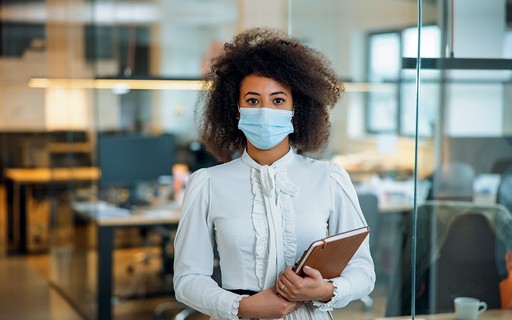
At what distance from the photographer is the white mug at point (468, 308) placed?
271 centimetres

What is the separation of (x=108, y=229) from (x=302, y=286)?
436 centimetres

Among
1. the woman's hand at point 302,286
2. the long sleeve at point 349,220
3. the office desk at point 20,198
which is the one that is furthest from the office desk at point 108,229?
the woman's hand at point 302,286

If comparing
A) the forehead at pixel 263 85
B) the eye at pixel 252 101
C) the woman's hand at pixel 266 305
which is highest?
the forehead at pixel 263 85

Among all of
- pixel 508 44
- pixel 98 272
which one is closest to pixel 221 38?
pixel 98 272

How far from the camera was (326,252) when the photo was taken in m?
1.84

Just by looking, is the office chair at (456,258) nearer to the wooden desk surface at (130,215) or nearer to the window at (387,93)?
the window at (387,93)

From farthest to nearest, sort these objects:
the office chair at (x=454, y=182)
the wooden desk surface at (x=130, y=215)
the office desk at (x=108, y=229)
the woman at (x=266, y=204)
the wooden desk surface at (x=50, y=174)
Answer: the wooden desk surface at (x=50, y=174)
the wooden desk surface at (x=130, y=215)
the office desk at (x=108, y=229)
the office chair at (x=454, y=182)
the woman at (x=266, y=204)

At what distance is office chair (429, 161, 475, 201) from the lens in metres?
3.58

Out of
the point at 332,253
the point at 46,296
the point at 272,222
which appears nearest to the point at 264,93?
the point at 272,222

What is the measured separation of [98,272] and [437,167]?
2624 mm

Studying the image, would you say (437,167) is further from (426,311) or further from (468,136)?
(426,311)

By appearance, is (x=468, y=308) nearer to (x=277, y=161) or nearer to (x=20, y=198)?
(x=277, y=161)

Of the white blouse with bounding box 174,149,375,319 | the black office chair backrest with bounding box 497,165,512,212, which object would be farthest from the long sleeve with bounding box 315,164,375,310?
the black office chair backrest with bounding box 497,165,512,212

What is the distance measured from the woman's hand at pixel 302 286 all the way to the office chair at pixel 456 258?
980mm
